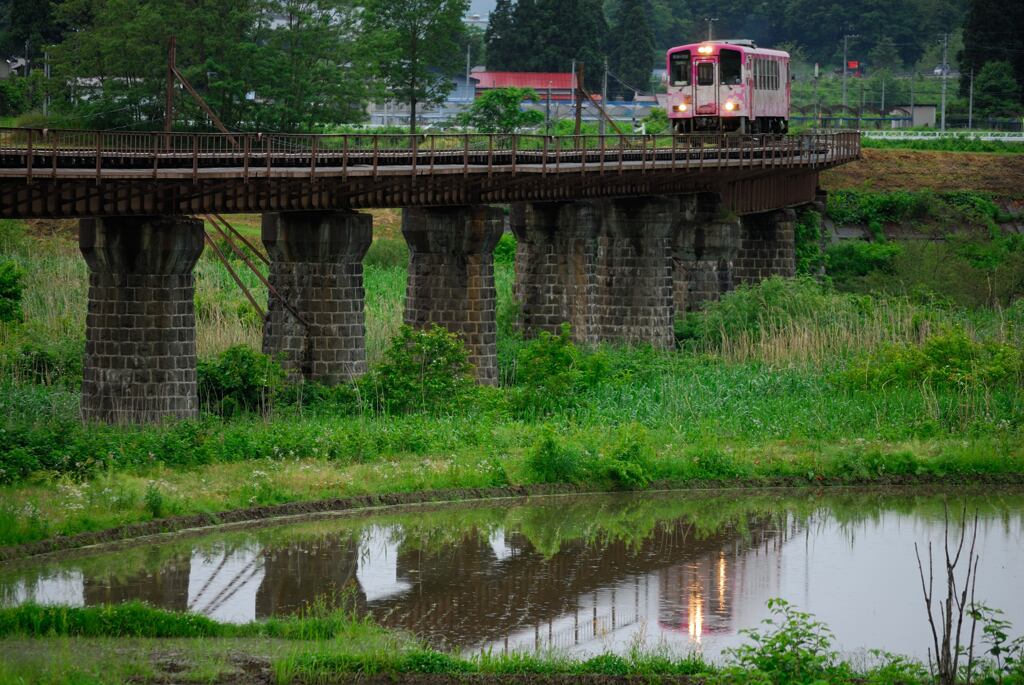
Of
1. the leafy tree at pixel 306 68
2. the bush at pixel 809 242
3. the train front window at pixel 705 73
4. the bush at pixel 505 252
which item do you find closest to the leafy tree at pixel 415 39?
the leafy tree at pixel 306 68

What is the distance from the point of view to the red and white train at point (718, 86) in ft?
233

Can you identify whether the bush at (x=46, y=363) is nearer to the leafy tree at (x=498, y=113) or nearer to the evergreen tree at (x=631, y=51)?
the leafy tree at (x=498, y=113)

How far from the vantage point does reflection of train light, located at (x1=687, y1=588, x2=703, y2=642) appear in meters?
28.4

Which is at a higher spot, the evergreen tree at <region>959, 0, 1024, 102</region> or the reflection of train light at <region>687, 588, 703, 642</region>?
the evergreen tree at <region>959, 0, 1024, 102</region>

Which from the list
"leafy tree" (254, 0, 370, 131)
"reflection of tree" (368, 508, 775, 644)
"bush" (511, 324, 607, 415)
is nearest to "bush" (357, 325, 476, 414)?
"bush" (511, 324, 607, 415)

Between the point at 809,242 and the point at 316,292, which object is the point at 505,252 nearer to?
the point at 809,242

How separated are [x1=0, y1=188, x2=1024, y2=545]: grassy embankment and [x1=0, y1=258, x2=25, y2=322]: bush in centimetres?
54

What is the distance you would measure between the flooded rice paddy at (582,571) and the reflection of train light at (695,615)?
0.12 ft

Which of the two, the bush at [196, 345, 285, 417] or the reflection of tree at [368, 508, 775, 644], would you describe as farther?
the bush at [196, 345, 285, 417]

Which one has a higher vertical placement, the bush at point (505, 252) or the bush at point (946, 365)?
the bush at point (505, 252)

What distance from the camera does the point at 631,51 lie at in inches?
5408

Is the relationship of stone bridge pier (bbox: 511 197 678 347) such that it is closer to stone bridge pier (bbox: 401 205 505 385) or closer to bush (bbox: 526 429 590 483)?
stone bridge pier (bbox: 401 205 505 385)

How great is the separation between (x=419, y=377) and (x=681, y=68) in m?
30.4

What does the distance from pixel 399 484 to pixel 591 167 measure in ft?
61.3
